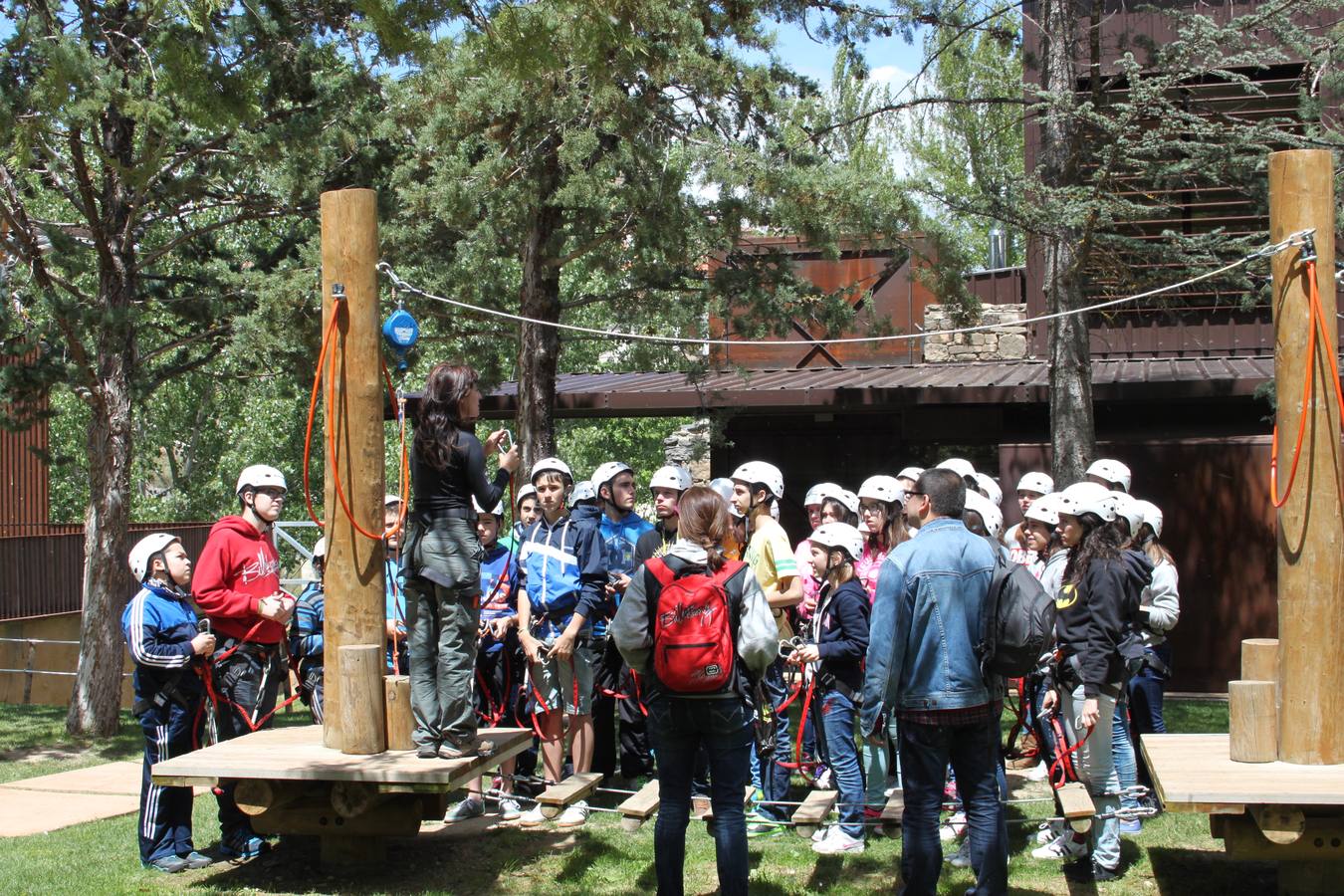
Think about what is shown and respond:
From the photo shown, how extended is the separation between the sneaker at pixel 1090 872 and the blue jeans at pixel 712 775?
1.80 m

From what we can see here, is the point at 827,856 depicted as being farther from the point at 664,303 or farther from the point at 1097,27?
the point at 1097,27

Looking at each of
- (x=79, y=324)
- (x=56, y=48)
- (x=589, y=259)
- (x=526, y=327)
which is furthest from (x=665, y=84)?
(x=79, y=324)

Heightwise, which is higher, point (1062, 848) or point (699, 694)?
point (699, 694)

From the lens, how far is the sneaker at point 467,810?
7117 mm

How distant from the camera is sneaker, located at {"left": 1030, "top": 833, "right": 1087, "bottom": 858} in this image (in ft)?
19.4

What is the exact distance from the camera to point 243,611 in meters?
6.46

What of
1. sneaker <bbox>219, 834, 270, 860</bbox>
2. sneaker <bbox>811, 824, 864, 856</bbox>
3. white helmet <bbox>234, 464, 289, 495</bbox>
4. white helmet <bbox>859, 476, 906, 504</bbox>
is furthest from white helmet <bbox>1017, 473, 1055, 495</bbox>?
sneaker <bbox>219, 834, 270, 860</bbox>

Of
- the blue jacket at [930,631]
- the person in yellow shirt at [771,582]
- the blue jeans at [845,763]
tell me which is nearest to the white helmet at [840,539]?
the person in yellow shirt at [771,582]

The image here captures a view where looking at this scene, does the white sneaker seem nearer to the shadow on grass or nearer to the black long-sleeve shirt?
the shadow on grass

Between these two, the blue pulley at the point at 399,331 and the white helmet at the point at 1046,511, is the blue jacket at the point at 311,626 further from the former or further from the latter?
the white helmet at the point at 1046,511

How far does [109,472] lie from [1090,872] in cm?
910

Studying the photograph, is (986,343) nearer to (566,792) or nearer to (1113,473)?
(1113,473)

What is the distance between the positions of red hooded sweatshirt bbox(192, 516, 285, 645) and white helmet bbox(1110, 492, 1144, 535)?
165 inches

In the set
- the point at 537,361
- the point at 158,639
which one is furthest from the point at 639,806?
the point at 537,361
